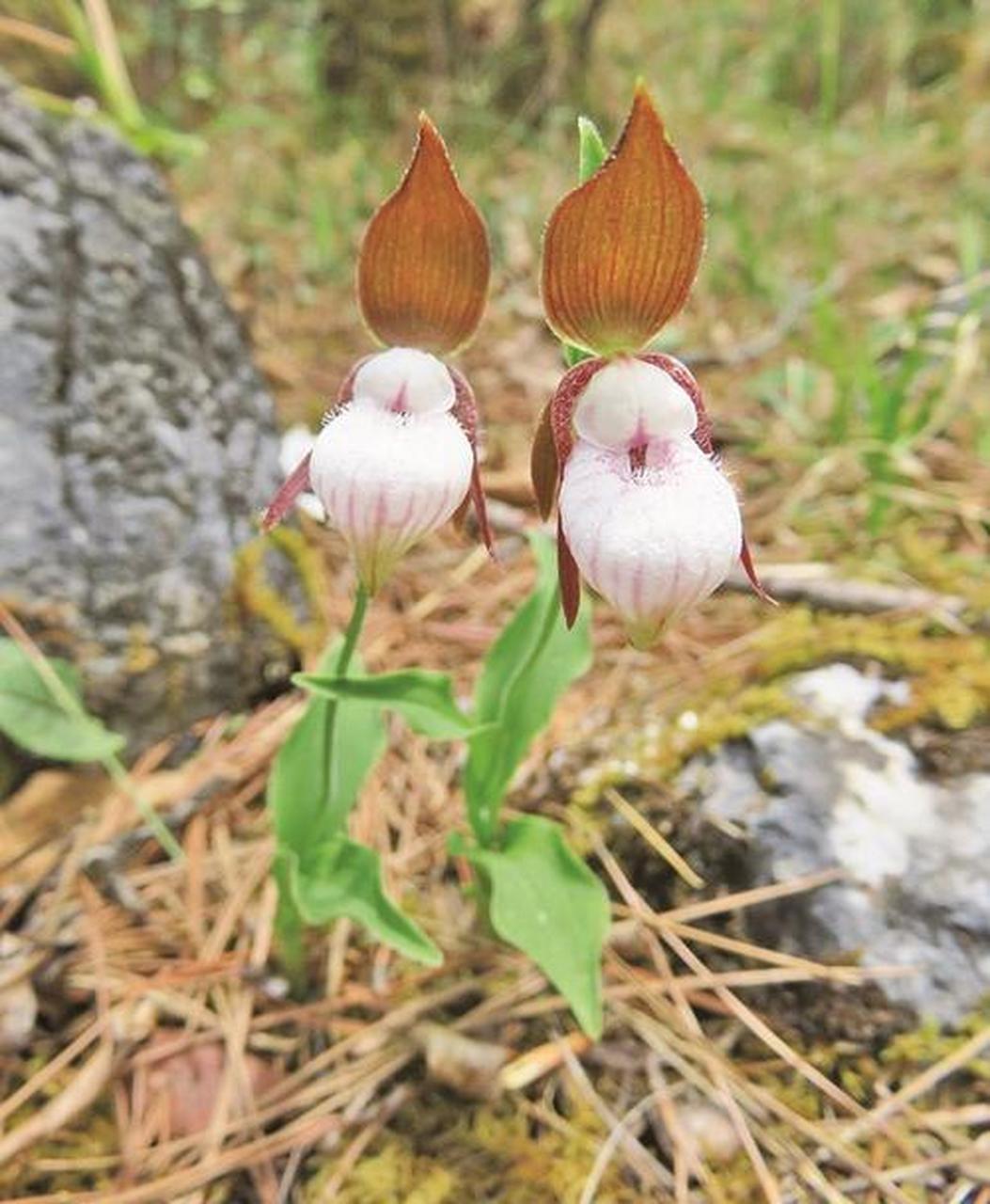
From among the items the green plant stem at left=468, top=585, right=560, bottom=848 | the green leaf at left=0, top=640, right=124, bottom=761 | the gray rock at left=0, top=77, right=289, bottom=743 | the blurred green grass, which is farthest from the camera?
the blurred green grass

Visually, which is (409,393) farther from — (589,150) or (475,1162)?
(475,1162)

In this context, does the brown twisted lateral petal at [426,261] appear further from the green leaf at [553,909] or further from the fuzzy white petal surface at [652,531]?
the green leaf at [553,909]

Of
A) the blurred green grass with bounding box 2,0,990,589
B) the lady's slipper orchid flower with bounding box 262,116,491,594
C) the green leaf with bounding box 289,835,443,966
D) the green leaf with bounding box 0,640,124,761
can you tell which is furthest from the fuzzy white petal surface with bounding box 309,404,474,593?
the blurred green grass with bounding box 2,0,990,589

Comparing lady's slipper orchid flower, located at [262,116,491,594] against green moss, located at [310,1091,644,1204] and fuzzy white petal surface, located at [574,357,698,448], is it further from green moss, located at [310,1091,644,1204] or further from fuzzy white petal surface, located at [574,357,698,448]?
green moss, located at [310,1091,644,1204]

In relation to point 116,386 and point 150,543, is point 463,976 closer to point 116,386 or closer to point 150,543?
point 150,543

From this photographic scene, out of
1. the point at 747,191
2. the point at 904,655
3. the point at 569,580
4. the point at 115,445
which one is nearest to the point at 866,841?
the point at 904,655

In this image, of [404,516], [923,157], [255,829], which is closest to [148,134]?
[255,829]

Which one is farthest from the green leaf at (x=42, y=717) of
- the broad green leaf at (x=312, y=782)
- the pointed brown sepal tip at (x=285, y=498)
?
the pointed brown sepal tip at (x=285, y=498)

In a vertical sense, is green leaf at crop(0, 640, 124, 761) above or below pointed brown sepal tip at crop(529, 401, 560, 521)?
below
